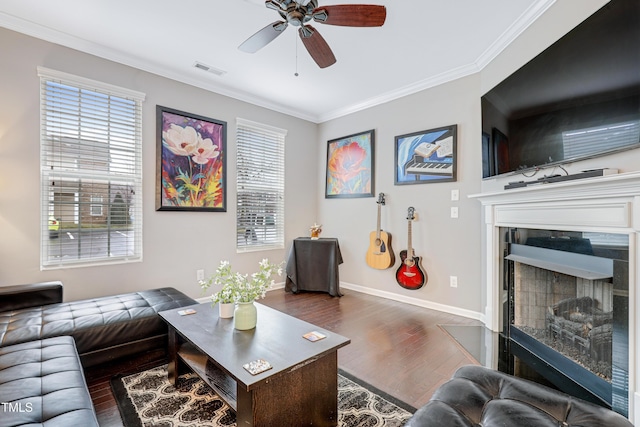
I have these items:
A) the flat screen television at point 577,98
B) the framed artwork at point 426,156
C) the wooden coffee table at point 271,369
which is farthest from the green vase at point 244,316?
the framed artwork at point 426,156

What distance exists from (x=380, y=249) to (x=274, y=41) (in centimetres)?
255

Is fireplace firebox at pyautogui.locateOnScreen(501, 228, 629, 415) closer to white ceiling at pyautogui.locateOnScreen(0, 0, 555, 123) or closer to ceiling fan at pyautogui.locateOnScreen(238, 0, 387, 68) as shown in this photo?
white ceiling at pyautogui.locateOnScreen(0, 0, 555, 123)

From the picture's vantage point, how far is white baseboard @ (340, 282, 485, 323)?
303cm

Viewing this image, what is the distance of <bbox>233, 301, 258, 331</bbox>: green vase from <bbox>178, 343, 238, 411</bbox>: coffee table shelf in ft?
0.77

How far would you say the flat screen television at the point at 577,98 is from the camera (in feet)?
4.87

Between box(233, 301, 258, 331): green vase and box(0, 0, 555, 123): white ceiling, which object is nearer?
box(233, 301, 258, 331): green vase

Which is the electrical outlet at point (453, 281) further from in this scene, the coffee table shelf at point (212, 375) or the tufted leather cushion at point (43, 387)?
the tufted leather cushion at point (43, 387)

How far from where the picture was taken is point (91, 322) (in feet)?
6.08

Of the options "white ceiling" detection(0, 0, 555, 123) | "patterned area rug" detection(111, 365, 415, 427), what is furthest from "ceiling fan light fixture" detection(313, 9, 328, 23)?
"patterned area rug" detection(111, 365, 415, 427)

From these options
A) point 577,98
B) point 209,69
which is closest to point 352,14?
point 577,98

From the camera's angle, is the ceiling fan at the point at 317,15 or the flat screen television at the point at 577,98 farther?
the ceiling fan at the point at 317,15

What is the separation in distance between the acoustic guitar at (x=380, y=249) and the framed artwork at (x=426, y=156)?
0.44m

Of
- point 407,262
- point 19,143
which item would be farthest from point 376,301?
point 19,143

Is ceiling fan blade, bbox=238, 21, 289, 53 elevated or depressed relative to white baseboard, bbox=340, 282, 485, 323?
elevated
